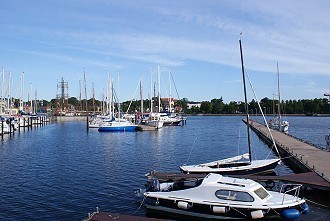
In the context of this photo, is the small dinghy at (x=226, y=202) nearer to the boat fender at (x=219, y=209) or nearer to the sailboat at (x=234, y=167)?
the boat fender at (x=219, y=209)

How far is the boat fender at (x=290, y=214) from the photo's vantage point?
703 inches

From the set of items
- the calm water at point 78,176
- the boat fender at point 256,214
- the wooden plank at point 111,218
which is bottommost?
the calm water at point 78,176

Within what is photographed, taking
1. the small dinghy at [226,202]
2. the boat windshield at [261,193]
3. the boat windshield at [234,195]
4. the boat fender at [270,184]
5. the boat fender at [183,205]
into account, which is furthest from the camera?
the boat fender at [270,184]

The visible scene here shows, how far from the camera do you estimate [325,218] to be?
19406 millimetres

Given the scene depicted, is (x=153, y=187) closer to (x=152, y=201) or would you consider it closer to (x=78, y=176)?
(x=152, y=201)

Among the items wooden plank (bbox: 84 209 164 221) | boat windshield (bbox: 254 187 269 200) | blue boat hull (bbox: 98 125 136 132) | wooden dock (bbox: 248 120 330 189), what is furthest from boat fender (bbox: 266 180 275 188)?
blue boat hull (bbox: 98 125 136 132)

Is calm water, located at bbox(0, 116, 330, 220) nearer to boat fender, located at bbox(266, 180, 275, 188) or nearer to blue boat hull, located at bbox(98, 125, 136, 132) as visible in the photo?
boat fender, located at bbox(266, 180, 275, 188)

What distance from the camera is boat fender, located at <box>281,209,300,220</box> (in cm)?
1784

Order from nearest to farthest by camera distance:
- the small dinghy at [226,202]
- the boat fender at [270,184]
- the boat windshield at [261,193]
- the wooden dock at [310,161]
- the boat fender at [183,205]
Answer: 1. the small dinghy at [226,202]
2. the boat windshield at [261,193]
3. the boat fender at [183,205]
4. the boat fender at [270,184]
5. the wooden dock at [310,161]

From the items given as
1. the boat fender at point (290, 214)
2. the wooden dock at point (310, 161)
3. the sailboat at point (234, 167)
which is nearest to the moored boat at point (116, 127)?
the wooden dock at point (310, 161)

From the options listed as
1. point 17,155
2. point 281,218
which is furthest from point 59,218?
point 17,155

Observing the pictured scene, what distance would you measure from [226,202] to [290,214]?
312cm

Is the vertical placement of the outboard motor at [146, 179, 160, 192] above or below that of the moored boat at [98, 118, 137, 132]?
below

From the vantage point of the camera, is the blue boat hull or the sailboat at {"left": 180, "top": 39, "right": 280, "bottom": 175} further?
the blue boat hull
